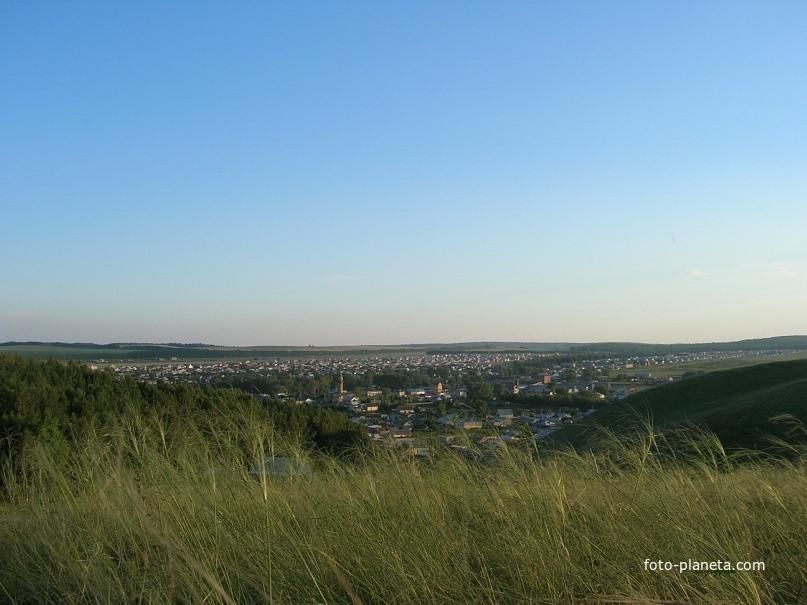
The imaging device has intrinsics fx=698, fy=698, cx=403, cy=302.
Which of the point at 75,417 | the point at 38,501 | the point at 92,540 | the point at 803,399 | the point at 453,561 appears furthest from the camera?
the point at 803,399

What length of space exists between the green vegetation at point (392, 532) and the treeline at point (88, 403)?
346 centimetres

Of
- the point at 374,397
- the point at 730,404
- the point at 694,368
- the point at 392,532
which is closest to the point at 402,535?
the point at 392,532

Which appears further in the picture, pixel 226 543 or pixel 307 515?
pixel 307 515

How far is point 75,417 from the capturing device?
10.1 meters

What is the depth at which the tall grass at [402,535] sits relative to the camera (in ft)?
9.89

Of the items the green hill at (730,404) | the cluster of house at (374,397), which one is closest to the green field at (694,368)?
the green hill at (730,404)

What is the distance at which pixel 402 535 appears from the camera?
353 cm

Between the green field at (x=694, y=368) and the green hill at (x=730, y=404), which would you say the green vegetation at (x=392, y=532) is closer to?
the green hill at (x=730, y=404)

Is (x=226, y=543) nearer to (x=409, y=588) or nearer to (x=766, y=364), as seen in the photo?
(x=409, y=588)

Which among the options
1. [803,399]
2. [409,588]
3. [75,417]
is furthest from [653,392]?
[409,588]

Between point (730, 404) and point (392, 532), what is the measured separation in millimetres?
17626

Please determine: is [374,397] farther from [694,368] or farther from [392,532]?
[694,368]

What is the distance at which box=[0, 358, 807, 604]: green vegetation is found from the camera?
3.02 metres

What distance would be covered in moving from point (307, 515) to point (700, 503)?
2236mm
